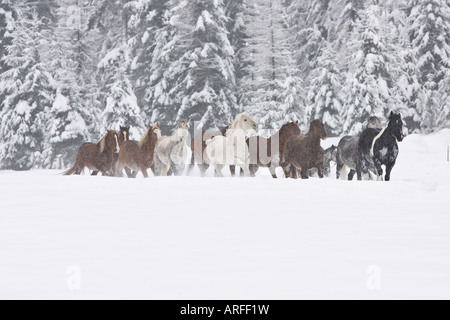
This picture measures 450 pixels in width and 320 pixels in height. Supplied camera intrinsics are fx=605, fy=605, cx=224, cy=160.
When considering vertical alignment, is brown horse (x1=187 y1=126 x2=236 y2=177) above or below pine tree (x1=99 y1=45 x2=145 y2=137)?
below

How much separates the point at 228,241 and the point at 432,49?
118 feet

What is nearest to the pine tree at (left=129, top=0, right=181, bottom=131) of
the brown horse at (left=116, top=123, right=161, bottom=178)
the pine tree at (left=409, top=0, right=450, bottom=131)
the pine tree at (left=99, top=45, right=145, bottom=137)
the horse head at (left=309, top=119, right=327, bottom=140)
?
the pine tree at (left=99, top=45, right=145, bottom=137)

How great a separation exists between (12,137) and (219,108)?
12.3 meters

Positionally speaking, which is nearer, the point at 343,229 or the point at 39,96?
the point at 343,229

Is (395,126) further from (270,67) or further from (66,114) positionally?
(270,67)

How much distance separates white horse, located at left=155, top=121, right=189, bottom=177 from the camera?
16781 mm

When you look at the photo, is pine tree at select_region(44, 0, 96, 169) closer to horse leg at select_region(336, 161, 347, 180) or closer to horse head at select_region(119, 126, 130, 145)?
horse head at select_region(119, 126, 130, 145)

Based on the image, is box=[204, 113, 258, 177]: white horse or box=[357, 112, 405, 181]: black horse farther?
box=[204, 113, 258, 177]: white horse

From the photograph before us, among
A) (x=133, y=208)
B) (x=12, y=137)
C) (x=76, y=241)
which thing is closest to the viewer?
(x=76, y=241)

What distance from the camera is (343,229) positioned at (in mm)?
7402

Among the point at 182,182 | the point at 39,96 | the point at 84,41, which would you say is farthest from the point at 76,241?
the point at 84,41

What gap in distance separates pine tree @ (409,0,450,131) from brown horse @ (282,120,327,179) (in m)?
25.3

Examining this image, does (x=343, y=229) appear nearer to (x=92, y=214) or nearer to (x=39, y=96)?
(x=92, y=214)

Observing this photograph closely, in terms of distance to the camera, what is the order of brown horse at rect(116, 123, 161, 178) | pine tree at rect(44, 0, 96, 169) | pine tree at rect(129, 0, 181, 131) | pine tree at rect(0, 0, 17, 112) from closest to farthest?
brown horse at rect(116, 123, 161, 178), pine tree at rect(44, 0, 96, 169), pine tree at rect(129, 0, 181, 131), pine tree at rect(0, 0, 17, 112)
